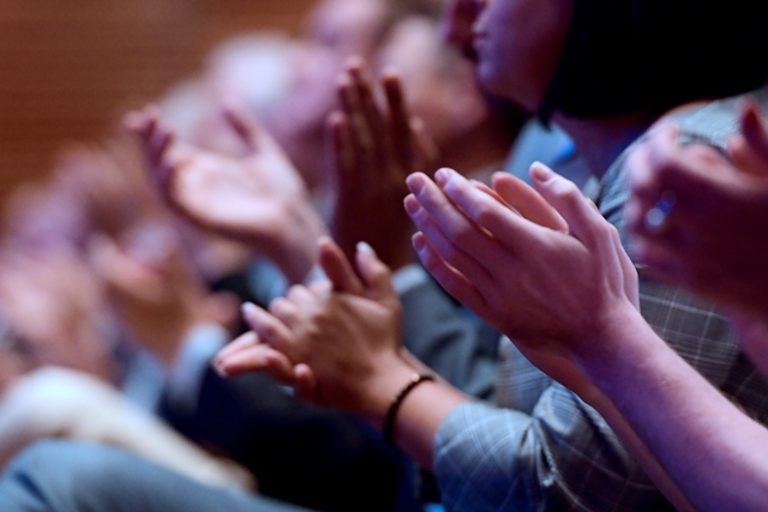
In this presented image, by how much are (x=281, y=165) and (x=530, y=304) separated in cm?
85

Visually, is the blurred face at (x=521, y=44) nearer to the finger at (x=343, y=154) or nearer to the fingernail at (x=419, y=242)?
the finger at (x=343, y=154)

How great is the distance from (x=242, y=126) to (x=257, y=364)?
2.00 feet

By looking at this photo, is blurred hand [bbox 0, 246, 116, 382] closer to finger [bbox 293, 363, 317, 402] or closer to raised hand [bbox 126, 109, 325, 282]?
raised hand [bbox 126, 109, 325, 282]

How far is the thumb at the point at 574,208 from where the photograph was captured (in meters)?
0.71

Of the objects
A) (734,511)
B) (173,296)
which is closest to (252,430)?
(173,296)

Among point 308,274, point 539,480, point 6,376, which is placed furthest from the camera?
point 6,376

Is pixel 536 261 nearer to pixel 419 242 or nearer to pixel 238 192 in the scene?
pixel 419 242

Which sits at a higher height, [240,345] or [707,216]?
[707,216]

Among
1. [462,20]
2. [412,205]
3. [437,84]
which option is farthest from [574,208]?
[437,84]

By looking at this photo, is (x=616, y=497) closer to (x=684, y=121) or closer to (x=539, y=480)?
(x=539, y=480)

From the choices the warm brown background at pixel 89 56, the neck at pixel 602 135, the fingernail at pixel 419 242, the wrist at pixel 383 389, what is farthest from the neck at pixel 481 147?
the warm brown background at pixel 89 56

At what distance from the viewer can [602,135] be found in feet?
3.49

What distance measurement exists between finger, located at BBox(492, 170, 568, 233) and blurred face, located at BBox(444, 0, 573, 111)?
1.10 feet

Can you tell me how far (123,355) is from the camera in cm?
221
